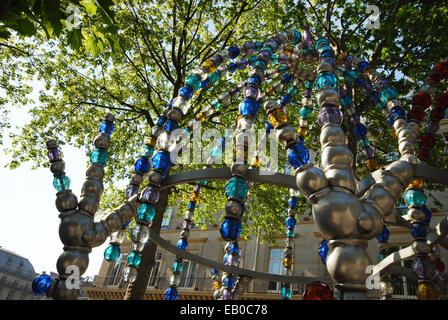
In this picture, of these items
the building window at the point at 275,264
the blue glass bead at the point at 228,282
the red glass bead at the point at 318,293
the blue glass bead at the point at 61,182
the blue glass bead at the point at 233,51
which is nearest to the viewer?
the red glass bead at the point at 318,293

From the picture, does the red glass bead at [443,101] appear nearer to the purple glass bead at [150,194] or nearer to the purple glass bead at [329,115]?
the purple glass bead at [329,115]

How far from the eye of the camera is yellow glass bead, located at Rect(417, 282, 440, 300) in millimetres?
2577

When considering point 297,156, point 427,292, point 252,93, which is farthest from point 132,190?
point 427,292

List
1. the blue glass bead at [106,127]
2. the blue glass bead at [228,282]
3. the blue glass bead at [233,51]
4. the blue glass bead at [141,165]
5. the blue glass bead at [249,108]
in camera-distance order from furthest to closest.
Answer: the blue glass bead at [228,282] → the blue glass bead at [233,51] → the blue glass bead at [141,165] → the blue glass bead at [249,108] → the blue glass bead at [106,127]

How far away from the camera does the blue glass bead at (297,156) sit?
6.66ft

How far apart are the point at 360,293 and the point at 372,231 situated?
12.3 inches

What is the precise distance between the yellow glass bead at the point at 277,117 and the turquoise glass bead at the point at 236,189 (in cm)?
60

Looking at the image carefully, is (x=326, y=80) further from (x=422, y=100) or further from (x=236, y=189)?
(x=422, y=100)

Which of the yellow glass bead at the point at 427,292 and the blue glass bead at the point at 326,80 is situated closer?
the blue glass bead at the point at 326,80

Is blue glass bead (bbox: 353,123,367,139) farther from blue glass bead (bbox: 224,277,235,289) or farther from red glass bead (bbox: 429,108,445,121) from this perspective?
blue glass bead (bbox: 224,277,235,289)

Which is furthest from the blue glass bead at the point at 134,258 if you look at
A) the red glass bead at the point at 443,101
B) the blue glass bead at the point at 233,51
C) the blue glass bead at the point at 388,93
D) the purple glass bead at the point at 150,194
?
the red glass bead at the point at 443,101

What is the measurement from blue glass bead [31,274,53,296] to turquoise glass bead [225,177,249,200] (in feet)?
4.66
